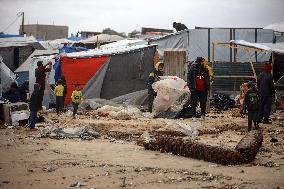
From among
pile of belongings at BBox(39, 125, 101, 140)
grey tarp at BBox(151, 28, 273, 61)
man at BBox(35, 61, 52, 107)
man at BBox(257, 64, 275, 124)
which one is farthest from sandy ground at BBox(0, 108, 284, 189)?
grey tarp at BBox(151, 28, 273, 61)

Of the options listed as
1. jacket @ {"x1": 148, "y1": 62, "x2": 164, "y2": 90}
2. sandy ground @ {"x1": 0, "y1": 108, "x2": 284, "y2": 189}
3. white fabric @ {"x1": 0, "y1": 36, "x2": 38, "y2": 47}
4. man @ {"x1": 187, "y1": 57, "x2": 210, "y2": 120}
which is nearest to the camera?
sandy ground @ {"x1": 0, "y1": 108, "x2": 284, "y2": 189}

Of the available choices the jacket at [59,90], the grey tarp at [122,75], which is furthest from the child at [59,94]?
the grey tarp at [122,75]

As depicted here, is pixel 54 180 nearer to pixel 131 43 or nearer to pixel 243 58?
pixel 243 58

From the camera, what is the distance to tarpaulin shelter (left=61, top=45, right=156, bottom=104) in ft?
55.6

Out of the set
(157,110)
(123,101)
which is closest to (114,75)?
(123,101)

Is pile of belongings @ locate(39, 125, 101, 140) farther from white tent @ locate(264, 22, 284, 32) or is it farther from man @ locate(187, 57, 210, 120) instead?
white tent @ locate(264, 22, 284, 32)

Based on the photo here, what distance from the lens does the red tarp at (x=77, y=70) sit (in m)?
16.9

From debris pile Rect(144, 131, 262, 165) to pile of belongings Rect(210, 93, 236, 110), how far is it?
7.89 meters

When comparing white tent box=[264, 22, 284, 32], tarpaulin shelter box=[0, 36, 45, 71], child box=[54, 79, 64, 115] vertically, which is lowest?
child box=[54, 79, 64, 115]

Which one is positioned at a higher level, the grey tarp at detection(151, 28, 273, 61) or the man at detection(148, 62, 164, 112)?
the grey tarp at detection(151, 28, 273, 61)

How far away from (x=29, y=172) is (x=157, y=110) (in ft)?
26.1

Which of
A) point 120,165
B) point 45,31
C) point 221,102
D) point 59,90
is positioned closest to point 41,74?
point 59,90

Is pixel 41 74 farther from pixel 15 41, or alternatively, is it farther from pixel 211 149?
pixel 211 149

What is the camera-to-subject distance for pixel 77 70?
17.0m
